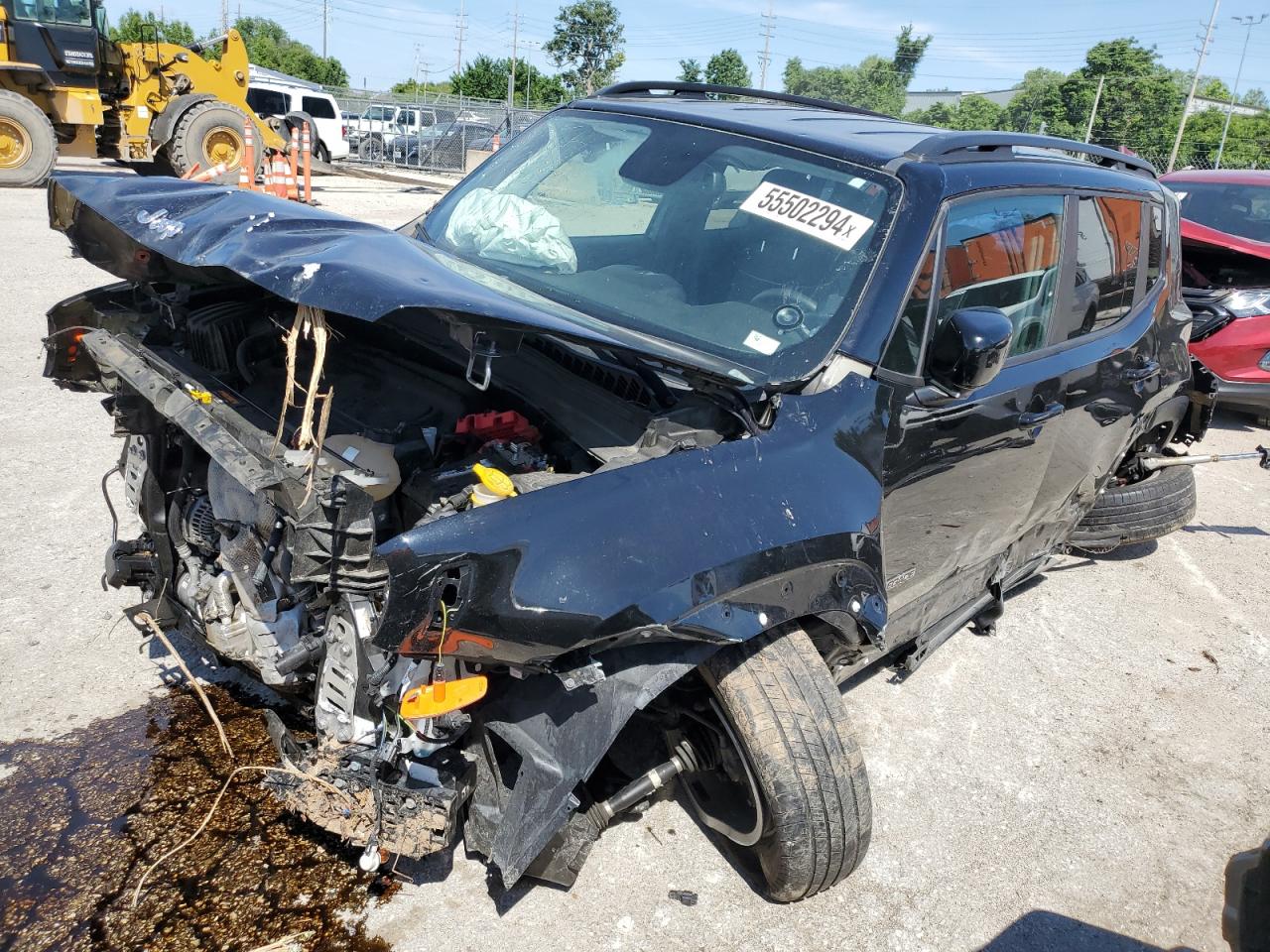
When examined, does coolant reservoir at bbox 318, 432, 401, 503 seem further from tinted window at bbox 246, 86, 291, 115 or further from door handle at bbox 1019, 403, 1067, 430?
tinted window at bbox 246, 86, 291, 115

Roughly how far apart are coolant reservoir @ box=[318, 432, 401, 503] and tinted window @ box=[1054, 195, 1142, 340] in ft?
7.87

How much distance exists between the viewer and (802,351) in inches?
101

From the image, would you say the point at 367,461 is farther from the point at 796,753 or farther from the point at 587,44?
the point at 587,44

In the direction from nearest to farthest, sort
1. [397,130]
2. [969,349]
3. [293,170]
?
[969,349] < [293,170] < [397,130]

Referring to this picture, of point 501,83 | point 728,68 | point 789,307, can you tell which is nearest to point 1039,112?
point 728,68

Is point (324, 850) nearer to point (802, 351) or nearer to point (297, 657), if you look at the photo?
point (297, 657)

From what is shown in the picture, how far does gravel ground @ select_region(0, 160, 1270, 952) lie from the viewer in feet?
8.45

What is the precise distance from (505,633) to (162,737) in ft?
5.71

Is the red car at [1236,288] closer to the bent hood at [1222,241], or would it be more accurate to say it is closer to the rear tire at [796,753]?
the bent hood at [1222,241]

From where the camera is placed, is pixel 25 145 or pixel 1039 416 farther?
pixel 25 145

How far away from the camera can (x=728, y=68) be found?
61.9m

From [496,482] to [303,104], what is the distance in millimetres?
24185

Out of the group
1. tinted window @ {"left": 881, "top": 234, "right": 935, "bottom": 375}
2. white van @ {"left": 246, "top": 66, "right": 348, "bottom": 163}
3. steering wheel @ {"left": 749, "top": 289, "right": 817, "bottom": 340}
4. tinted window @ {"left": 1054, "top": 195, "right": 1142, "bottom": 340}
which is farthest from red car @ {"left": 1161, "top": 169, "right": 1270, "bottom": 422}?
white van @ {"left": 246, "top": 66, "right": 348, "bottom": 163}

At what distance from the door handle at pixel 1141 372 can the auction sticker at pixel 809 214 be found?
5.72 ft
